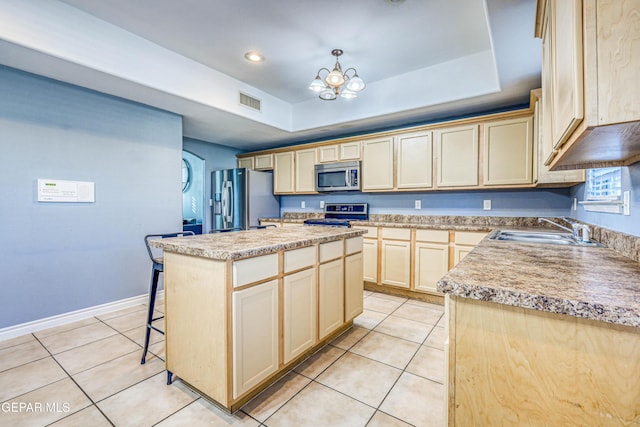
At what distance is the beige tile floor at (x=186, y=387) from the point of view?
1532 mm

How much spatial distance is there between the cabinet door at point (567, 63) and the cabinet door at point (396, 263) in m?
2.46

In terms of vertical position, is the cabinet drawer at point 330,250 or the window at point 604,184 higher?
the window at point 604,184

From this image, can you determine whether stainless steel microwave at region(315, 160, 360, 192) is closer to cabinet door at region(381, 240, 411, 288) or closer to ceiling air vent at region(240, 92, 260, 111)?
cabinet door at region(381, 240, 411, 288)

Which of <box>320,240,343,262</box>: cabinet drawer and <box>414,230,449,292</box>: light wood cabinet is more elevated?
<box>320,240,343,262</box>: cabinet drawer

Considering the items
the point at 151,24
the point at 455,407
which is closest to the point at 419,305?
the point at 455,407

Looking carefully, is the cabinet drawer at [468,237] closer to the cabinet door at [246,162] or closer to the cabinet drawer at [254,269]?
the cabinet drawer at [254,269]

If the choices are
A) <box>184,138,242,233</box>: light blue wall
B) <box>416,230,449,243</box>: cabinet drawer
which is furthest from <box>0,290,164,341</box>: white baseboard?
<box>416,230,449,243</box>: cabinet drawer

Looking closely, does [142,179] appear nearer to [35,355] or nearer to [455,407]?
[35,355]

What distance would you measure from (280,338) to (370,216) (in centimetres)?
288

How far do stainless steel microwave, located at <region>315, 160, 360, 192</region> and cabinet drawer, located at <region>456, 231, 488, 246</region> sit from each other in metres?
1.52

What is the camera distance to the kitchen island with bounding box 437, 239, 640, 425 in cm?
72

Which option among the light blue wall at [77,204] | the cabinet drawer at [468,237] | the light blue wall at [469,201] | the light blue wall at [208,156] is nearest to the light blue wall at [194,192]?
the light blue wall at [208,156]

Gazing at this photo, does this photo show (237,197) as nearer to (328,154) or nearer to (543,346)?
(328,154)

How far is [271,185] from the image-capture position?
521 cm
